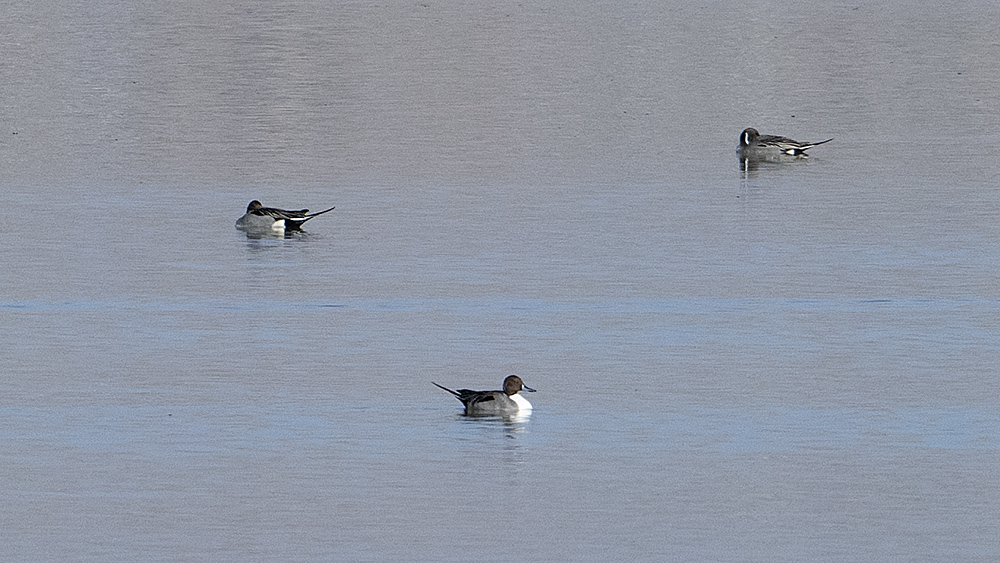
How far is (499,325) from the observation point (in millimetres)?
17156

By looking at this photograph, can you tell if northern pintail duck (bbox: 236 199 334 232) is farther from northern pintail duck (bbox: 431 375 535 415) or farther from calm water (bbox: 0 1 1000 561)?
northern pintail duck (bbox: 431 375 535 415)

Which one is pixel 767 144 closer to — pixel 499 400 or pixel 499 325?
pixel 499 325

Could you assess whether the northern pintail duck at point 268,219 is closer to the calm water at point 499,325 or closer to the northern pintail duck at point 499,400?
the calm water at point 499,325

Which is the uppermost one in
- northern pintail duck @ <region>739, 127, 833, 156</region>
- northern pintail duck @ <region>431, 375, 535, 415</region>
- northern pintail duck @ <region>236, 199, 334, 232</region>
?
northern pintail duck @ <region>739, 127, 833, 156</region>

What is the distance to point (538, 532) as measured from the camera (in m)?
11.4

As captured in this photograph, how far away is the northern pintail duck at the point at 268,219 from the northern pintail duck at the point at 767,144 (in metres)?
8.38

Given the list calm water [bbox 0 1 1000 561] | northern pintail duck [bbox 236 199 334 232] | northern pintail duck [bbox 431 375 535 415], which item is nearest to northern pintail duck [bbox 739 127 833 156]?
calm water [bbox 0 1 1000 561]

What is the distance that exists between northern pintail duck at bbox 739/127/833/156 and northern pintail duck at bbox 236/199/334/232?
8384 mm

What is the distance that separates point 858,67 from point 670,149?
13822 millimetres

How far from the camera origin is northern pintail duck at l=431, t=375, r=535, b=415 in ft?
46.0

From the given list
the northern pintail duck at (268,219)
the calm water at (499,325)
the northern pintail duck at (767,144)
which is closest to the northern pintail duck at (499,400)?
the calm water at (499,325)

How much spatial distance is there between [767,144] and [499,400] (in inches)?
610

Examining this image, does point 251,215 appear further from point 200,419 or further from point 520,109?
point 520,109

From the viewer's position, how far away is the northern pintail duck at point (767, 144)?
2889cm
